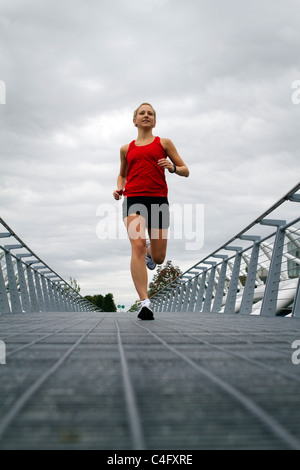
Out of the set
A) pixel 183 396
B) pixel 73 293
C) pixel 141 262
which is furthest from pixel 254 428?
pixel 73 293

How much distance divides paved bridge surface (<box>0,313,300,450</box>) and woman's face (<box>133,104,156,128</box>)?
3583 mm

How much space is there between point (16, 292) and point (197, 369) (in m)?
8.15

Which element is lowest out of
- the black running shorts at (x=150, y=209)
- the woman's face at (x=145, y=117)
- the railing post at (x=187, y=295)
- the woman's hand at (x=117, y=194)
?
the railing post at (x=187, y=295)

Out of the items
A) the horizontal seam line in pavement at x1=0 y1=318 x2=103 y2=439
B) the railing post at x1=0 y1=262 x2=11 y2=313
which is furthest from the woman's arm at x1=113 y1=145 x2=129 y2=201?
the horizontal seam line in pavement at x1=0 y1=318 x2=103 y2=439

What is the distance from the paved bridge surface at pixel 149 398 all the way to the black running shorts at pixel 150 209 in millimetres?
2948

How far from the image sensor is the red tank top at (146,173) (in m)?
4.90

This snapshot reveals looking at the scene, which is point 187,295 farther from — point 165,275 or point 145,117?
point 165,275

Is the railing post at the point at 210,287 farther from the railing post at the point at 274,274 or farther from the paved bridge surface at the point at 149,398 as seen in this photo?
the paved bridge surface at the point at 149,398

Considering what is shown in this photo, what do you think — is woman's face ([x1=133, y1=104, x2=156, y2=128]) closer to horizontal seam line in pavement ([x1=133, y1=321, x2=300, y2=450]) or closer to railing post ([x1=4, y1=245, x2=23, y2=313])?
horizontal seam line in pavement ([x1=133, y1=321, x2=300, y2=450])

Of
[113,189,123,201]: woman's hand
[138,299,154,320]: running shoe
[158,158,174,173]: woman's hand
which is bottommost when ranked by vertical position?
[138,299,154,320]: running shoe

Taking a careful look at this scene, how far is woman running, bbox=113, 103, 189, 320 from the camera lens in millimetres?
4875

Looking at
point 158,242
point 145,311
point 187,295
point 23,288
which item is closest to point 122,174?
point 158,242

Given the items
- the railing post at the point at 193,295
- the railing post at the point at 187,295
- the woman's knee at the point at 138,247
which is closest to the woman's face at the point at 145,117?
the woman's knee at the point at 138,247

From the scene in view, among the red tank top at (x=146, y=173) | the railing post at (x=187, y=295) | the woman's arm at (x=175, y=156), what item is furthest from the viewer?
the railing post at (x=187, y=295)
